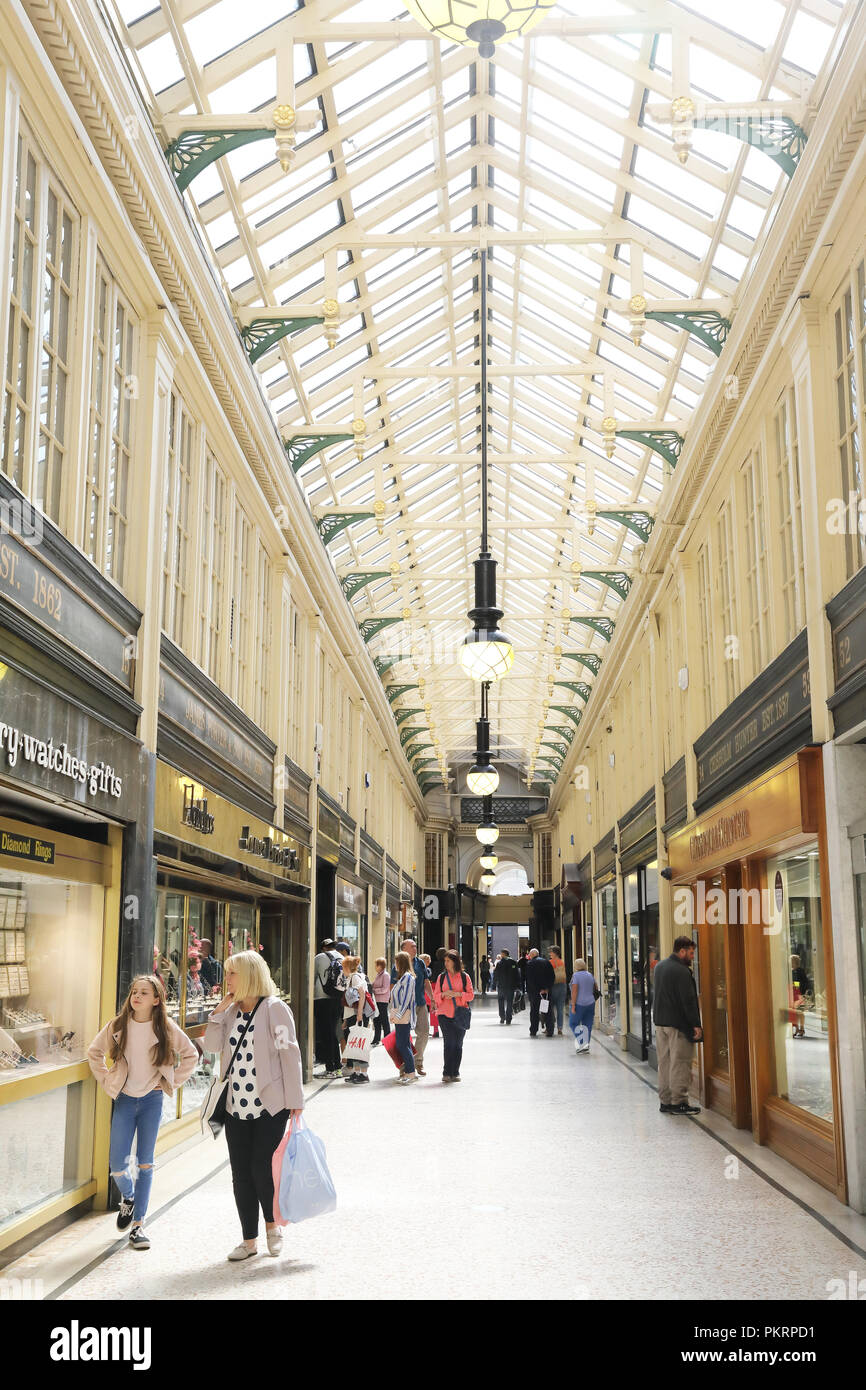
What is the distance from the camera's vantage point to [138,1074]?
19.6ft

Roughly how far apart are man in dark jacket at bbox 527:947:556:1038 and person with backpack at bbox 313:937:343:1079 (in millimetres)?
7089

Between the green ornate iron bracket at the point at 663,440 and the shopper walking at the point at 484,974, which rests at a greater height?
the green ornate iron bracket at the point at 663,440

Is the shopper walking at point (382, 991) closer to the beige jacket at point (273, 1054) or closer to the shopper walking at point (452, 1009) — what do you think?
the shopper walking at point (452, 1009)

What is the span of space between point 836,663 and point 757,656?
2785 millimetres

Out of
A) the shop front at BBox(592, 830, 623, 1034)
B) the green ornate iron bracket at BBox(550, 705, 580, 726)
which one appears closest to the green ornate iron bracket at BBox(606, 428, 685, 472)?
the shop front at BBox(592, 830, 623, 1034)

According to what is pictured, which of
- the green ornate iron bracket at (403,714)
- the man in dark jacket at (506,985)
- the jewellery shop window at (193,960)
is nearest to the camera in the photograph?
the jewellery shop window at (193,960)

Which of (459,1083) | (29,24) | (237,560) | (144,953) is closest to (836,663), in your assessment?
(144,953)

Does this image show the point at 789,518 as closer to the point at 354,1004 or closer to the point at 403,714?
the point at 354,1004

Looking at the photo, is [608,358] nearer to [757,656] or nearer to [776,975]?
[757,656]

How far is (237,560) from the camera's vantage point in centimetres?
1176

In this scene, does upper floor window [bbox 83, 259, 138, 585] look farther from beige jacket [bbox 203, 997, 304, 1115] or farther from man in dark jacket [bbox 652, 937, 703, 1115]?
man in dark jacket [bbox 652, 937, 703, 1115]

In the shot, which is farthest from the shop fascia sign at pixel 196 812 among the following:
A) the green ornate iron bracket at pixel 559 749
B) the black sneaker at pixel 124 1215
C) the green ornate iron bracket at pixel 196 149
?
the green ornate iron bracket at pixel 559 749

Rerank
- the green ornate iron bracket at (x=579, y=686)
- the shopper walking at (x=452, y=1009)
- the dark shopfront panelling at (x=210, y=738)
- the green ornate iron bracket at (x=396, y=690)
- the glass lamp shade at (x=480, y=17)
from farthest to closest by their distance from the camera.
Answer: the green ornate iron bracket at (x=396, y=690) < the green ornate iron bracket at (x=579, y=686) < the shopper walking at (x=452, y=1009) < the dark shopfront panelling at (x=210, y=738) < the glass lamp shade at (x=480, y=17)

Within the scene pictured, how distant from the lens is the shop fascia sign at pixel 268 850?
11.0 m
